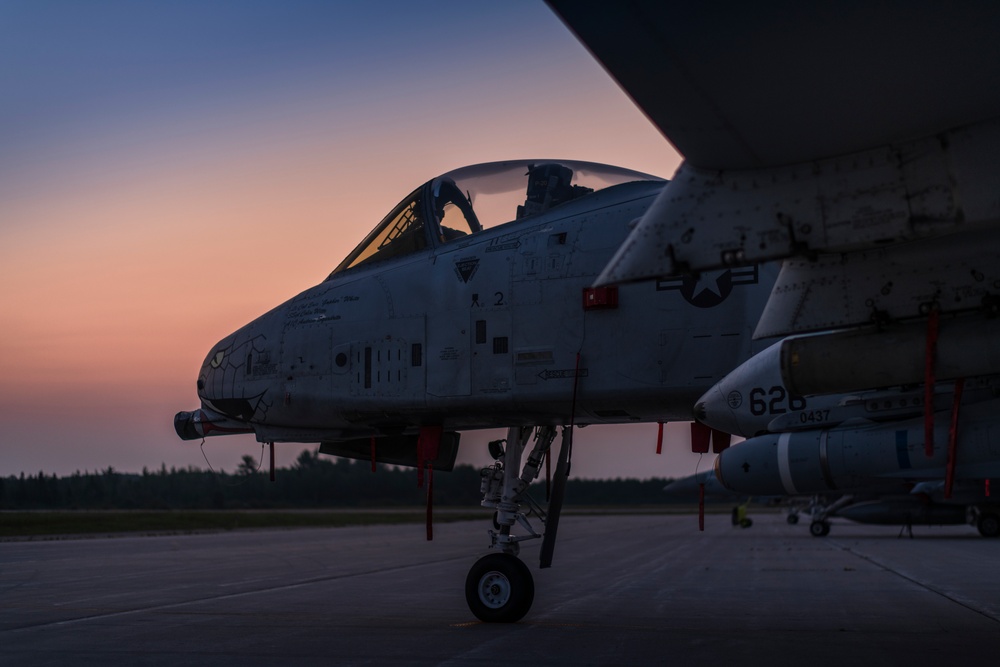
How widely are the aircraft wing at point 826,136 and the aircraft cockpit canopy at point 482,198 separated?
4.15 m

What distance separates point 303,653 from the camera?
8.22 meters

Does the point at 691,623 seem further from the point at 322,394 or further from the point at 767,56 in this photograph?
the point at 767,56

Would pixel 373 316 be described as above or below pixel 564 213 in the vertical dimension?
below

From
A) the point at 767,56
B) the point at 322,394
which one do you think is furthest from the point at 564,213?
the point at 767,56

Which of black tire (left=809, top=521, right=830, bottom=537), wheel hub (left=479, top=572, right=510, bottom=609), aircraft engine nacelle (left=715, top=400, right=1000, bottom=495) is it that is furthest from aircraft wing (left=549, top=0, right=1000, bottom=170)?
black tire (left=809, top=521, right=830, bottom=537)

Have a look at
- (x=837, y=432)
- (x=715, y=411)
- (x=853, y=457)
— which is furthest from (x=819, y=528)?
(x=715, y=411)

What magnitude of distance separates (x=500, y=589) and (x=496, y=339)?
2.60 meters

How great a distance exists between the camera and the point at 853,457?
908cm

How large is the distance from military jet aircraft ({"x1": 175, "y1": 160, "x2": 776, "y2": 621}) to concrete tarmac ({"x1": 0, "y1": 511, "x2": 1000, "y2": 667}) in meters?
1.60

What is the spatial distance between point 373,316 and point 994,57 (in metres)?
6.91

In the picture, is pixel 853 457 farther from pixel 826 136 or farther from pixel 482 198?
pixel 826 136

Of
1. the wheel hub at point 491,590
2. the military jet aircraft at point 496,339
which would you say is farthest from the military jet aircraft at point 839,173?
the wheel hub at point 491,590

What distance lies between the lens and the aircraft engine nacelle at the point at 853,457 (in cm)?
763

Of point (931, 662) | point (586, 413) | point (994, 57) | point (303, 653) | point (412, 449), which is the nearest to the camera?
point (994, 57)
